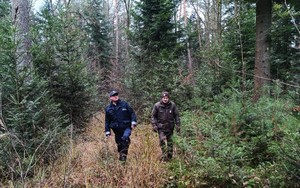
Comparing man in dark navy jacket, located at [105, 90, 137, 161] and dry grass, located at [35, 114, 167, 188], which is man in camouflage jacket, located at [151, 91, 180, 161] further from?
dry grass, located at [35, 114, 167, 188]

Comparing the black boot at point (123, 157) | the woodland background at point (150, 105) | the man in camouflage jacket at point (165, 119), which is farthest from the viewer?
the man in camouflage jacket at point (165, 119)

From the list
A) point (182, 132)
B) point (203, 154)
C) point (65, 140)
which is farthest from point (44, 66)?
point (203, 154)

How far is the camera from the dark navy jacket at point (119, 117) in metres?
7.64

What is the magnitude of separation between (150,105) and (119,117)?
5.91 metres

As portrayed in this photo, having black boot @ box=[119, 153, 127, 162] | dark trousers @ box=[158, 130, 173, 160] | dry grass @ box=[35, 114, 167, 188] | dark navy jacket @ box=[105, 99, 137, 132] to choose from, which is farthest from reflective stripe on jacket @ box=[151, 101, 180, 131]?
black boot @ box=[119, 153, 127, 162]

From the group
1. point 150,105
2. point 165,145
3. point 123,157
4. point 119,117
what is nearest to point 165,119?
point 165,145

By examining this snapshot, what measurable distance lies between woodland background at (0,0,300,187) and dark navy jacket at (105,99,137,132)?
1.69ft

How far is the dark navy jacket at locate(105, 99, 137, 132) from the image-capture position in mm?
7637

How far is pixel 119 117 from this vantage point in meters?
7.65

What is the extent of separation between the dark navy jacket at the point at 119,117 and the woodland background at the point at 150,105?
1.69 feet

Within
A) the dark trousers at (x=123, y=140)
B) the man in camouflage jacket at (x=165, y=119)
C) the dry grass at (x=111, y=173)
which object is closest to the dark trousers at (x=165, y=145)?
the man in camouflage jacket at (x=165, y=119)

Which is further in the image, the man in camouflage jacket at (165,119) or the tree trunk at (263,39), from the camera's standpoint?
the tree trunk at (263,39)

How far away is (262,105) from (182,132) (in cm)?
216

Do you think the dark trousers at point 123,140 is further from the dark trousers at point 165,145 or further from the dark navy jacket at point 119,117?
the dark trousers at point 165,145
